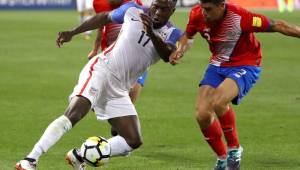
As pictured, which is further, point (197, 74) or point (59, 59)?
point (59, 59)

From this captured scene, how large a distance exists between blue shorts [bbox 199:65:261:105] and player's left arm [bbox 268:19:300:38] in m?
0.57

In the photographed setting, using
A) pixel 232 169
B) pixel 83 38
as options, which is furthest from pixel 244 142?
pixel 83 38

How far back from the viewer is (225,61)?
942 cm

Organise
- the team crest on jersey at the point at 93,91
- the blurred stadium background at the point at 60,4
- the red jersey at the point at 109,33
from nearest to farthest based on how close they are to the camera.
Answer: the team crest on jersey at the point at 93,91 < the red jersey at the point at 109,33 < the blurred stadium background at the point at 60,4

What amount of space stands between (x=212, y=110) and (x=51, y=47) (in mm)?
17173

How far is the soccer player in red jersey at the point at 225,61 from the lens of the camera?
912 cm

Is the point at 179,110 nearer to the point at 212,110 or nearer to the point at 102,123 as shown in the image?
the point at 102,123

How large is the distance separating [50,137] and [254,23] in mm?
2633

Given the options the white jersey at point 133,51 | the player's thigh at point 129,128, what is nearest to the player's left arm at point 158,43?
the white jersey at point 133,51

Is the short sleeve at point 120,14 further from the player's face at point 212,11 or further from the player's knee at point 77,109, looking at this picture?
the player's knee at point 77,109

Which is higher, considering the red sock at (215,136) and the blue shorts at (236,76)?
the blue shorts at (236,76)

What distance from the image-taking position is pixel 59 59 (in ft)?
73.9

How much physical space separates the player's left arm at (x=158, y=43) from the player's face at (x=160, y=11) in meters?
0.24

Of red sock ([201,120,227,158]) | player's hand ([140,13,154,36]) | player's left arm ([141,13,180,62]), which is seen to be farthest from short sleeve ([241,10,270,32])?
player's hand ([140,13,154,36])
